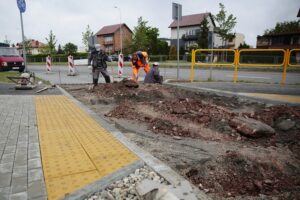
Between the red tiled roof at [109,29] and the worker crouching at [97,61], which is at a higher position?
the red tiled roof at [109,29]

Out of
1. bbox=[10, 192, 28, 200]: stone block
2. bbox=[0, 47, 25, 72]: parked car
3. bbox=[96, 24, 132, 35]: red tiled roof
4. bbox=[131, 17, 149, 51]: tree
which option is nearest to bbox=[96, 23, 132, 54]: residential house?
bbox=[96, 24, 132, 35]: red tiled roof

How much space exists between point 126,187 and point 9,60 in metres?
20.8

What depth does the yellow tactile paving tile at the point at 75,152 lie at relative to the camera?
9.75ft

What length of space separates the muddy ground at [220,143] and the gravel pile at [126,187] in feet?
1.38

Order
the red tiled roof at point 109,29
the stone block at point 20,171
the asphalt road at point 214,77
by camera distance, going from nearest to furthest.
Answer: the stone block at point 20,171 → the asphalt road at point 214,77 → the red tiled roof at point 109,29

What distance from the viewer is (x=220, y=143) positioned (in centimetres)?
445

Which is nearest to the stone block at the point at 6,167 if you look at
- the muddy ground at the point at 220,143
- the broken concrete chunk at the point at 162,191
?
the broken concrete chunk at the point at 162,191

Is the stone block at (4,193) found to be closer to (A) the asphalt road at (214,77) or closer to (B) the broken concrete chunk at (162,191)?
(B) the broken concrete chunk at (162,191)

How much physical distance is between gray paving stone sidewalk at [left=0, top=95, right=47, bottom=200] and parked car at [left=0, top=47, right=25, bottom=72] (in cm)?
1596

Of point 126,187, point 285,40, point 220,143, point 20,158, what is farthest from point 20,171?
point 285,40

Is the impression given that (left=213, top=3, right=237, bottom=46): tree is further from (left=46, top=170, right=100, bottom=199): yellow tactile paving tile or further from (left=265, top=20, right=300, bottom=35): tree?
(left=46, top=170, right=100, bottom=199): yellow tactile paving tile

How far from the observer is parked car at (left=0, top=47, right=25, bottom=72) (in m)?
19.9

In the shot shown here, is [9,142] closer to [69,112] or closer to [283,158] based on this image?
[69,112]

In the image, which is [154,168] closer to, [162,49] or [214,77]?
[214,77]
